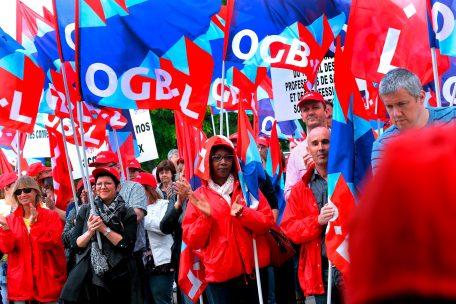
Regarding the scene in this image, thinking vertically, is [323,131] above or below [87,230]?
above

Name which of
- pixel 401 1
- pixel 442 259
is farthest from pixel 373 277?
pixel 401 1

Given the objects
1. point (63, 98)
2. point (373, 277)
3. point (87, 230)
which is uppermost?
point (63, 98)

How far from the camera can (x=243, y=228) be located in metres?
7.39

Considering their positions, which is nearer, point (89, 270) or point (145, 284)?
point (89, 270)

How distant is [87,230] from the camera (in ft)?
28.1

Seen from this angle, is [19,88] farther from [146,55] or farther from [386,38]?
[386,38]

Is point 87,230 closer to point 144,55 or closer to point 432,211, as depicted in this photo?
point 144,55

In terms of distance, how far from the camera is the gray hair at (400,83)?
4699mm

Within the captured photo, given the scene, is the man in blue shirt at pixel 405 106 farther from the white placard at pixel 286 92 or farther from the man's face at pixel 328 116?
the white placard at pixel 286 92

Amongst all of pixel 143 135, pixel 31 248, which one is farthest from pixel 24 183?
pixel 143 135

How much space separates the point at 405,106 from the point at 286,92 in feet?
19.3

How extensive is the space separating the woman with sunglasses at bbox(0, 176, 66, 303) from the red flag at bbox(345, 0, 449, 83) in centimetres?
416

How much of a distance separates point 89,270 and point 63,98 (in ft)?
10.3

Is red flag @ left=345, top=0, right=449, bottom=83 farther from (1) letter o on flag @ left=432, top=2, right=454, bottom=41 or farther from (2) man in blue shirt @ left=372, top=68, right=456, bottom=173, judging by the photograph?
(2) man in blue shirt @ left=372, top=68, right=456, bottom=173
